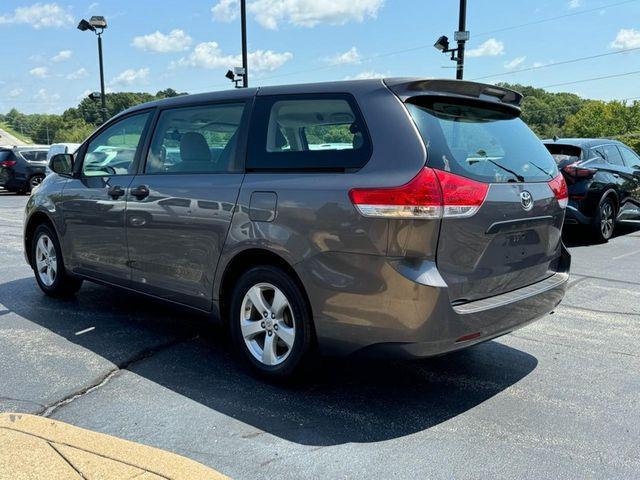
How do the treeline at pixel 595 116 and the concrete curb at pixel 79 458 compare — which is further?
the treeline at pixel 595 116

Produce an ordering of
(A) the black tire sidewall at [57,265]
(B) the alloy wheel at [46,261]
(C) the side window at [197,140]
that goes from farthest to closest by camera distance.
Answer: (B) the alloy wheel at [46,261] → (A) the black tire sidewall at [57,265] → (C) the side window at [197,140]

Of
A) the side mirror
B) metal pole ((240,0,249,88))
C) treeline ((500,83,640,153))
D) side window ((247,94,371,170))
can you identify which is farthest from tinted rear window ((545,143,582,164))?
treeline ((500,83,640,153))

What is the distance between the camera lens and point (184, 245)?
4.03 metres

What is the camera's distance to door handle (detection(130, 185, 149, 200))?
14.1 feet

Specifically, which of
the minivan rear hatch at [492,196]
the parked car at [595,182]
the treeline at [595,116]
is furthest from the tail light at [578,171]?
the treeline at [595,116]

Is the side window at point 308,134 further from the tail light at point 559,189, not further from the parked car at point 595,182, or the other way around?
the parked car at point 595,182

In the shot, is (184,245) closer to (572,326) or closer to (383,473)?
(383,473)

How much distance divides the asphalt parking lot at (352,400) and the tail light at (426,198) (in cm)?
104

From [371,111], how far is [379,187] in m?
0.48

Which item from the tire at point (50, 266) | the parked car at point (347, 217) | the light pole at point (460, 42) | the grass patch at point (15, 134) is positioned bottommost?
the tire at point (50, 266)

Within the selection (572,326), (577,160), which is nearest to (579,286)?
(572,326)

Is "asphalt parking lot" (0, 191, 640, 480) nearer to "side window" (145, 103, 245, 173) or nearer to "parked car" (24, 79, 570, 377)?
"parked car" (24, 79, 570, 377)

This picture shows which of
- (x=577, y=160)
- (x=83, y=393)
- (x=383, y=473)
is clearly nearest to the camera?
(x=383, y=473)

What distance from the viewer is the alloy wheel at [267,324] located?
3520 millimetres
